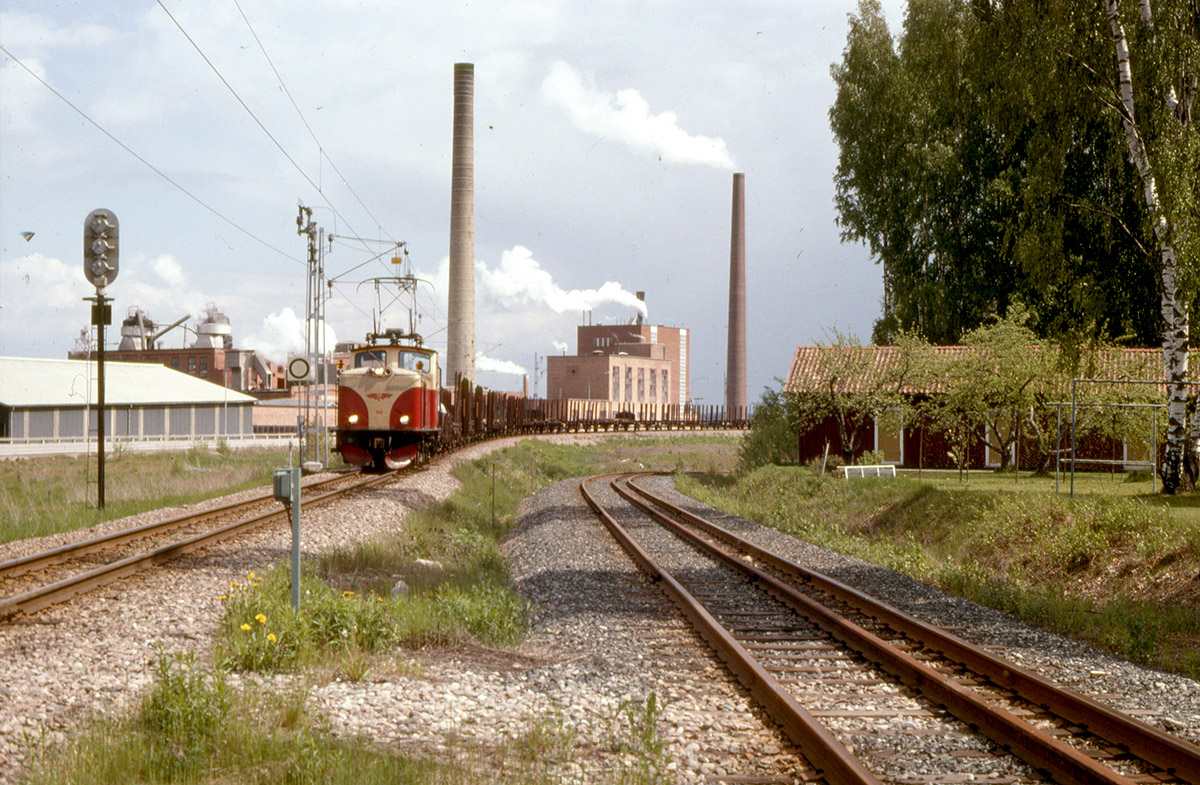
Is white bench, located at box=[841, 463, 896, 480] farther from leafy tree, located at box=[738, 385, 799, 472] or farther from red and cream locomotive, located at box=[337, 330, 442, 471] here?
red and cream locomotive, located at box=[337, 330, 442, 471]

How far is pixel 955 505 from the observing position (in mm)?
17594

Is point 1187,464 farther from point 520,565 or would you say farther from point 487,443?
point 487,443

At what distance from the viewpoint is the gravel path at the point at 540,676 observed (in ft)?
17.9

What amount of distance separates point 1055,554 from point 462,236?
4257 cm

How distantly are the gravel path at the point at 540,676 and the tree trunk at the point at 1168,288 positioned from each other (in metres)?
7.66

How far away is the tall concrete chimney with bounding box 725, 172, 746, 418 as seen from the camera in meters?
72.4

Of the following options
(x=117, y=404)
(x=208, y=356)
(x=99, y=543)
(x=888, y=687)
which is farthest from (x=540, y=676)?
(x=208, y=356)

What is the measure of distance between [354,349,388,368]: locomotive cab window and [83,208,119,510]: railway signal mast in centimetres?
919

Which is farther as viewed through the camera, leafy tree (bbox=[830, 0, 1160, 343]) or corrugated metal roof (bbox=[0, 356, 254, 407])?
corrugated metal roof (bbox=[0, 356, 254, 407])

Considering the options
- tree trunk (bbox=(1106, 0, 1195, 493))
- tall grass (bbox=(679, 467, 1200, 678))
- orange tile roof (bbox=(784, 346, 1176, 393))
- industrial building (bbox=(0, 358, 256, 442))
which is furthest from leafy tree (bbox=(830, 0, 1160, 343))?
industrial building (bbox=(0, 358, 256, 442))

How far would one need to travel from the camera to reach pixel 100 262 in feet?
56.1

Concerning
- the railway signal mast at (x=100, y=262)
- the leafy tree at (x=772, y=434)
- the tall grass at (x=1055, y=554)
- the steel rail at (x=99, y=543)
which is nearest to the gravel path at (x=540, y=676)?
the tall grass at (x=1055, y=554)

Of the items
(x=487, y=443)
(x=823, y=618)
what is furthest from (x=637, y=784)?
(x=487, y=443)

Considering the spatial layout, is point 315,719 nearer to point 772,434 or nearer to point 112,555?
point 112,555
